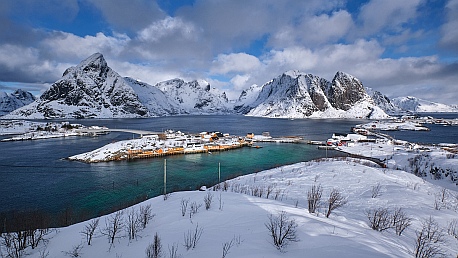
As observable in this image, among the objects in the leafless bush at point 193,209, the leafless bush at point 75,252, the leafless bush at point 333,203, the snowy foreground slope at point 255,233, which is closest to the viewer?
the snowy foreground slope at point 255,233

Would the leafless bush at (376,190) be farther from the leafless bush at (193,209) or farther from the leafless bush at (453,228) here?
the leafless bush at (193,209)

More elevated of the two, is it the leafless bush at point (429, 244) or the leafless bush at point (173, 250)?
the leafless bush at point (173, 250)

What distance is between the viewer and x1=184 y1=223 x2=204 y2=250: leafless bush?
21.2 feet

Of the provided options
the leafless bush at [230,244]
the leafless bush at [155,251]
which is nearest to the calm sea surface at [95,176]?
the leafless bush at [155,251]

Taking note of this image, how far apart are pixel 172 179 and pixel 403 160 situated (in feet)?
105

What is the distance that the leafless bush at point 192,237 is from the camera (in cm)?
647

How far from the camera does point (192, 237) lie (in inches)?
272

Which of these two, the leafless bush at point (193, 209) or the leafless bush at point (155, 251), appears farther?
the leafless bush at point (193, 209)

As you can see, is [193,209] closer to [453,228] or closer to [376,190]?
[453,228]

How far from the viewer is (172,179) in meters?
26.9

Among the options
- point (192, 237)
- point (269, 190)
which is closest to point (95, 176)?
point (269, 190)

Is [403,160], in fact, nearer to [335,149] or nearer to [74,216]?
[335,149]

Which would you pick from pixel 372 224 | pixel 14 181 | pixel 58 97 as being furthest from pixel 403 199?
pixel 58 97

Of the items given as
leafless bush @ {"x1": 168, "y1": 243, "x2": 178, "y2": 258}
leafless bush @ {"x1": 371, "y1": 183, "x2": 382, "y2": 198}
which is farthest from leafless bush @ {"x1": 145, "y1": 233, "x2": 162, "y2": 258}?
leafless bush @ {"x1": 371, "y1": 183, "x2": 382, "y2": 198}
